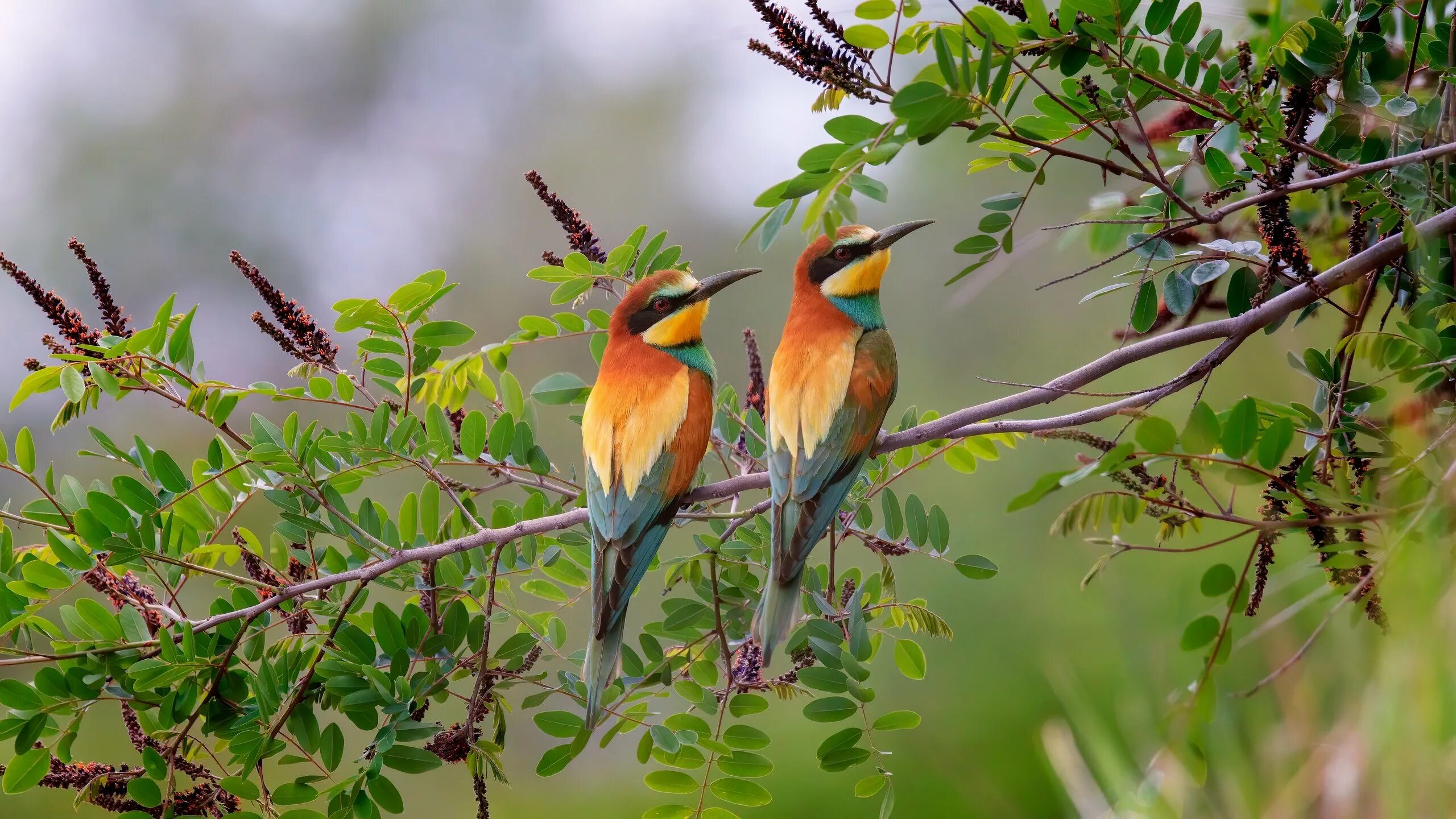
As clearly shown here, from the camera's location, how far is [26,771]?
0.67 meters

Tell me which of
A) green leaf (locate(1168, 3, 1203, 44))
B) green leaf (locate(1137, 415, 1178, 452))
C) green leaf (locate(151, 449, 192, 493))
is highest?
green leaf (locate(1168, 3, 1203, 44))

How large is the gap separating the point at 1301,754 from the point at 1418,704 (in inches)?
2.8

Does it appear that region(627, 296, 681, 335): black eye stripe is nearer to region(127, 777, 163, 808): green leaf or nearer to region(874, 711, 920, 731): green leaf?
region(874, 711, 920, 731): green leaf

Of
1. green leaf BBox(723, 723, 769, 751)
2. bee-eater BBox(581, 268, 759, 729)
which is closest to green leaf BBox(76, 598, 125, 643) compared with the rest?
bee-eater BBox(581, 268, 759, 729)

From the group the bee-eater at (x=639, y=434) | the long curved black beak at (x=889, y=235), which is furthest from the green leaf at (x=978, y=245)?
the bee-eater at (x=639, y=434)

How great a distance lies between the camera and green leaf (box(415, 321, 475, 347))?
732 millimetres

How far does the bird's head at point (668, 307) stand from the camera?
668 mm

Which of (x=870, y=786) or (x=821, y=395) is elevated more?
(x=821, y=395)

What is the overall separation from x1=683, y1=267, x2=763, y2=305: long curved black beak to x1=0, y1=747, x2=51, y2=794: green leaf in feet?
1.82

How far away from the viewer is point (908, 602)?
71 cm

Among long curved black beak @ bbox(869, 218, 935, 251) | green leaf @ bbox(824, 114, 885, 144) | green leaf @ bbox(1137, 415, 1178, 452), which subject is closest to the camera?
green leaf @ bbox(1137, 415, 1178, 452)

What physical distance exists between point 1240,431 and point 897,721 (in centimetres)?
33

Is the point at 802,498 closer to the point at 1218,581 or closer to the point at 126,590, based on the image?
the point at 1218,581

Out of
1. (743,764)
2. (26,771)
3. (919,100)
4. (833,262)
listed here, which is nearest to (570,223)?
(833,262)
